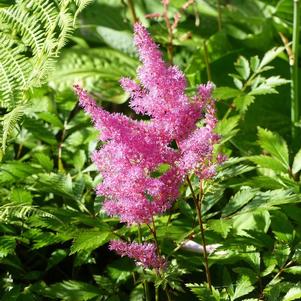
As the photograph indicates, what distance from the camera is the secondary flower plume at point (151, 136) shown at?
3.55 ft

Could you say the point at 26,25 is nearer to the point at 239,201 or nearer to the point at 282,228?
the point at 239,201

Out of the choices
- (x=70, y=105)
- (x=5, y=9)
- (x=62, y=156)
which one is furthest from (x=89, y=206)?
(x=5, y=9)

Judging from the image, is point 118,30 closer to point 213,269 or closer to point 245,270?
point 213,269

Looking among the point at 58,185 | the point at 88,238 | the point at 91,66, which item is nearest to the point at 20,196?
the point at 58,185

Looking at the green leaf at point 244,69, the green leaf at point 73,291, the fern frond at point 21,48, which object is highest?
the fern frond at point 21,48

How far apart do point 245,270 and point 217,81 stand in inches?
51.1

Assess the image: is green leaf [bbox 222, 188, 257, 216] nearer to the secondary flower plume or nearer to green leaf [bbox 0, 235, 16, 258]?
the secondary flower plume

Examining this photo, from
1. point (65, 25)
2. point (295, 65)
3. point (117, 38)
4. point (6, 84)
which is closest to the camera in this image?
point (65, 25)

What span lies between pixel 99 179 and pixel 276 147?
0.49 metres

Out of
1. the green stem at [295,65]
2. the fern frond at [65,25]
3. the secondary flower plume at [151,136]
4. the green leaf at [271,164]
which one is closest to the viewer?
the secondary flower plume at [151,136]

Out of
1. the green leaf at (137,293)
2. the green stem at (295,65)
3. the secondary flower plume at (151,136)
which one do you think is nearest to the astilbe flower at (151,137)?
the secondary flower plume at (151,136)

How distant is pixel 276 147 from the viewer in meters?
Result: 1.59

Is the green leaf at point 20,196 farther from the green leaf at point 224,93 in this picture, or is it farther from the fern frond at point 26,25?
the green leaf at point 224,93

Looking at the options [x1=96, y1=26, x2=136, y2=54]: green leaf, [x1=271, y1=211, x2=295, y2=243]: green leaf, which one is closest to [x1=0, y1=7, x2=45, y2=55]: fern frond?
[x1=271, y1=211, x2=295, y2=243]: green leaf
